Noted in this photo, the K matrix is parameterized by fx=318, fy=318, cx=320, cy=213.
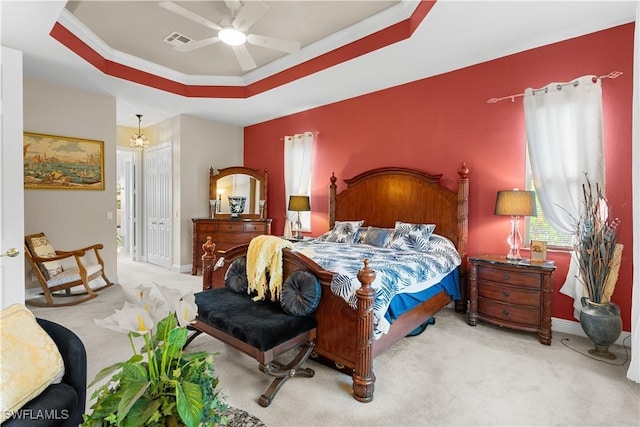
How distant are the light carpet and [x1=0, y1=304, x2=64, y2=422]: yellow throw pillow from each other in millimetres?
1066

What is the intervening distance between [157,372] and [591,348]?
3.42 metres

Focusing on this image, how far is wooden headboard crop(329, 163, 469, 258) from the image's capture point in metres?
3.63

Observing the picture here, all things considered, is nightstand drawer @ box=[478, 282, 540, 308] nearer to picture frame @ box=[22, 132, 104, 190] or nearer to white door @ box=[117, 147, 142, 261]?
picture frame @ box=[22, 132, 104, 190]

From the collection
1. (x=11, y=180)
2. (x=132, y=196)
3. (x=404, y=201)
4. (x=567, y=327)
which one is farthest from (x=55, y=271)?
(x=567, y=327)

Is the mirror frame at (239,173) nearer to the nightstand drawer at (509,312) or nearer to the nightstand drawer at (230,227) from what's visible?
the nightstand drawer at (230,227)

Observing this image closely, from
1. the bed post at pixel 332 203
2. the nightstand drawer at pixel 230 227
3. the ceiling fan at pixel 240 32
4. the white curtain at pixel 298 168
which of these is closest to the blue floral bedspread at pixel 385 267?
the bed post at pixel 332 203

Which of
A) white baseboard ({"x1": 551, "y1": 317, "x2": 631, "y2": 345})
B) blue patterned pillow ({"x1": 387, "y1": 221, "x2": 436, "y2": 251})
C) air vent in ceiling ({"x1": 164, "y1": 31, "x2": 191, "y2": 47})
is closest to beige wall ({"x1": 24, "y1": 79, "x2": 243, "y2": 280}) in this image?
air vent in ceiling ({"x1": 164, "y1": 31, "x2": 191, "y2": 47})

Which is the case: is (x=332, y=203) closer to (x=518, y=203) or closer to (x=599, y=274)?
(x=518, y=203)

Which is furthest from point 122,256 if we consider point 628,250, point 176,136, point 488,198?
point 628,250

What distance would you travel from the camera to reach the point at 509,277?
301cm

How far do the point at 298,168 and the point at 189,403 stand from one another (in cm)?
472

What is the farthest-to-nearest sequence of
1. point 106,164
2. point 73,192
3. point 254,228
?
point 254,228 < point 106,164 < point 73,192

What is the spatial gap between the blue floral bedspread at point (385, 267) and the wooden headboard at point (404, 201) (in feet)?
0.92

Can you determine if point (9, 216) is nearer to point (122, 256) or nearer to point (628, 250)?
point (628, 250)
